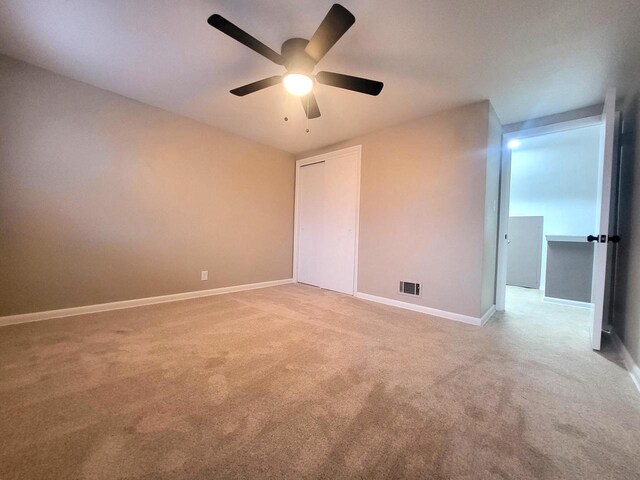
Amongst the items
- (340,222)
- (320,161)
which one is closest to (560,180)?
(340,222)

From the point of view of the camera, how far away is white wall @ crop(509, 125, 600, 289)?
395cm

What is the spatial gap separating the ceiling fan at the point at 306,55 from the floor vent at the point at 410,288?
7.03ft

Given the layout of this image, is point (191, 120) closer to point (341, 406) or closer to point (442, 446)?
point (341, 406)

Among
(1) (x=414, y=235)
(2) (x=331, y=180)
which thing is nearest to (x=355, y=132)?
(2) (x=331, y=180)

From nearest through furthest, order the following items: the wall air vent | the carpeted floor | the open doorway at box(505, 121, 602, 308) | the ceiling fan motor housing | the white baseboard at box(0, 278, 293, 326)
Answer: the carpeted floor
the ceiling fan motor housing
the white baseboard at box(0, 278, 293, 326)
the wall air vent
the open doorway at box(505, 121, 602, 308)

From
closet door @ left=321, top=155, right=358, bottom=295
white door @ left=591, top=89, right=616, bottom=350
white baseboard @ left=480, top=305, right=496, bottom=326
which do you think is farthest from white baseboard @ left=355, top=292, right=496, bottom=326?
white door @ left=591, top=89, right=616, bottom=350

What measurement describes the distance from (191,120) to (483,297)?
410 cm

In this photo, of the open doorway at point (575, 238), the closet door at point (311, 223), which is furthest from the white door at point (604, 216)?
the closet door at point (311, 223)

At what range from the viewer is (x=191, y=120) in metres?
3.18

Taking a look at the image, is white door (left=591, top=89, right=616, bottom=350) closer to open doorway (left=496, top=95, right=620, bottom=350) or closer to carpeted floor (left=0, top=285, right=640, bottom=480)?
open doorway (left=496, top=95, right=620, bottom=350)

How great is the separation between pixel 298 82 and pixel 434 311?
2.71m

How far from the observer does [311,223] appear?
4266mm

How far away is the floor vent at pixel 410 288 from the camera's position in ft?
9.69

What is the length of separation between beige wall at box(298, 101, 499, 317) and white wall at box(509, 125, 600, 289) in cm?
207
